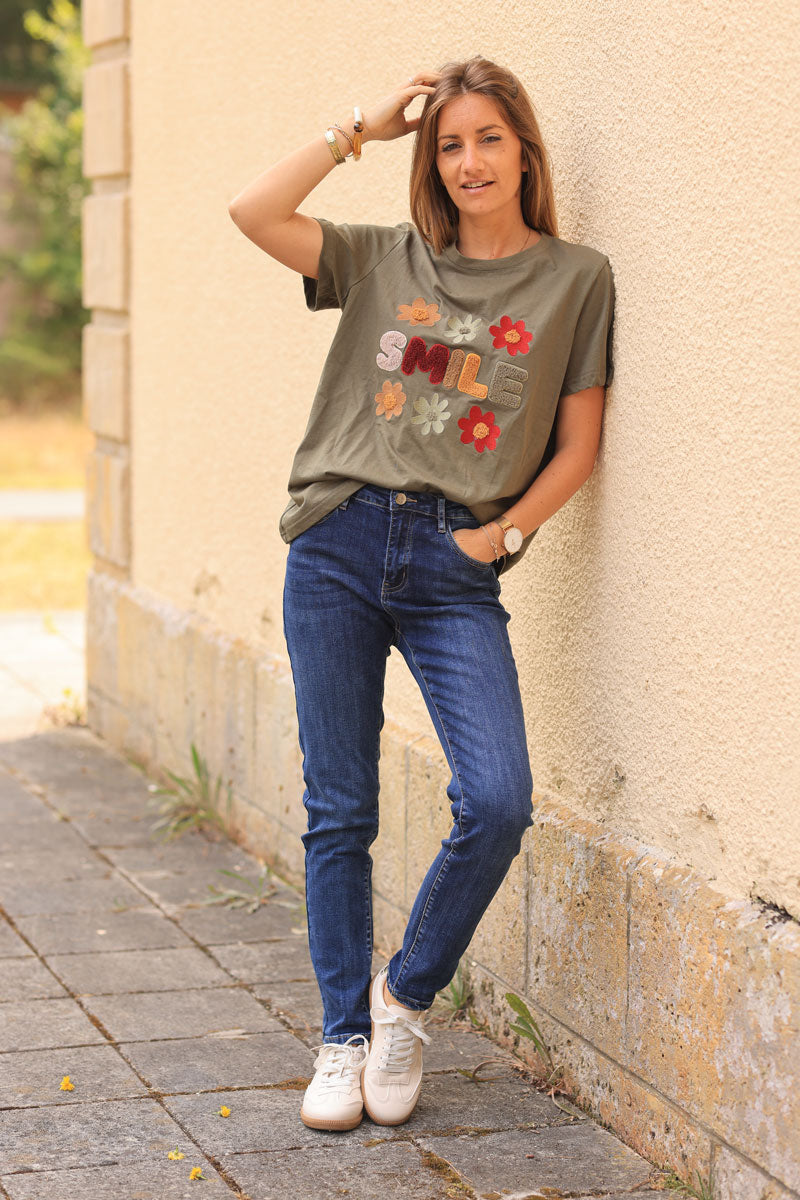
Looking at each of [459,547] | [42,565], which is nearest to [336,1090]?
[459,547]

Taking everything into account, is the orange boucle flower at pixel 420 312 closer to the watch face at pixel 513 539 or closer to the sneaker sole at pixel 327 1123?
the watch face at pixel 513 539

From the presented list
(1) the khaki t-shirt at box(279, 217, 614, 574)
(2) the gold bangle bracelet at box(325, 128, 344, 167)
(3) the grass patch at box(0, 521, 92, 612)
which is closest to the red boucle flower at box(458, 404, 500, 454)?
(1) the khaki t-shirt at box(279, 217, 614, 574)

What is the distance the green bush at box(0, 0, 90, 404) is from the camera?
72.5ft

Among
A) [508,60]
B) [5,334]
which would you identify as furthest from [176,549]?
[5,334]

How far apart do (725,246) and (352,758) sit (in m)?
1.14

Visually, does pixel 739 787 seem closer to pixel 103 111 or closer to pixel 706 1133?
pixel 706 1133

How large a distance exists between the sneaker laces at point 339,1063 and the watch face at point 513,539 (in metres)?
0.98

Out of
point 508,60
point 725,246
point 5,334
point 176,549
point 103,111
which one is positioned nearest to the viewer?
point 725,246

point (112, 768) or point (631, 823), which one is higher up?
point (631, 823)

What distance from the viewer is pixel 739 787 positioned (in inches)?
105

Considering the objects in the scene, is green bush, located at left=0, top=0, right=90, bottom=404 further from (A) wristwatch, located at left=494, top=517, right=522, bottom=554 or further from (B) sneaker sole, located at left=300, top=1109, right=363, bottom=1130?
(B) sneaker sole, located at left=300, top=1109, right=363, bottom=1130

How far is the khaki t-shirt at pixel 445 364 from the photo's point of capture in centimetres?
292

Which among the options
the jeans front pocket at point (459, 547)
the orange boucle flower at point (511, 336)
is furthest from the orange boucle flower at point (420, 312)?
the jeans front pocket at point (459, 547)

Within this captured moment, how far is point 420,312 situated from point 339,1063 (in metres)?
1.41
